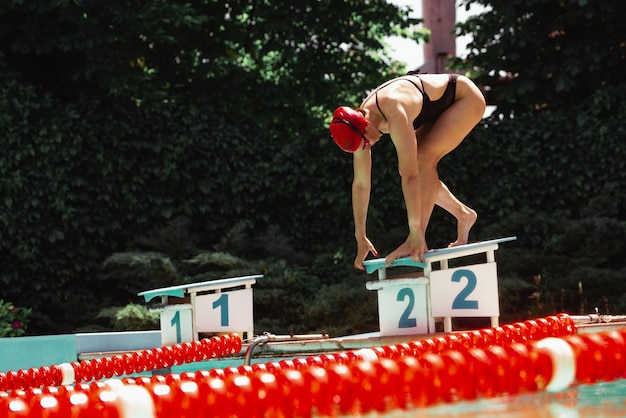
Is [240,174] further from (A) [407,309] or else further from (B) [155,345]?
(A) [407,309]

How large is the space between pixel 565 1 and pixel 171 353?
350 inches

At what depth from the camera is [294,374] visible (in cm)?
300

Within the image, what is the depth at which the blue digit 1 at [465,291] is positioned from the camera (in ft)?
17.2

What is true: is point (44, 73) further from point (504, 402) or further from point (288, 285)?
point (504, 402)

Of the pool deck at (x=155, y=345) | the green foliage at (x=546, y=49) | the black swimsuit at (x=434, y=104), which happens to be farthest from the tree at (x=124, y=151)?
the black swimsuit at (x=434, y=104)

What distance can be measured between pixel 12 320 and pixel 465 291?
669 cm

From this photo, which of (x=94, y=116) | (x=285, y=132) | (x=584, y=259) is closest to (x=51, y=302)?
(x=94, y=116)

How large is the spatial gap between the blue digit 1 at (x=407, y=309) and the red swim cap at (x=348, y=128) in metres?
0.99

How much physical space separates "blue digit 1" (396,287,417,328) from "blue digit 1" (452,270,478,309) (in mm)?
276

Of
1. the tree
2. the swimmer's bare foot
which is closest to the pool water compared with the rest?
the swimmer's bare foot

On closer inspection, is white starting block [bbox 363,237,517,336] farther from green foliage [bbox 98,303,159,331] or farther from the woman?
green foliage [bbox 98,303,159,331]

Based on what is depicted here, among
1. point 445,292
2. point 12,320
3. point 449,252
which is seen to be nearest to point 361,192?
point 449,252

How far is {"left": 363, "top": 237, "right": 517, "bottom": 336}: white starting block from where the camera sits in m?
5.22

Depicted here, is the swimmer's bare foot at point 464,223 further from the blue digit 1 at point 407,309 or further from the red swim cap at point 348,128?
the red swim cap at point 348,128
